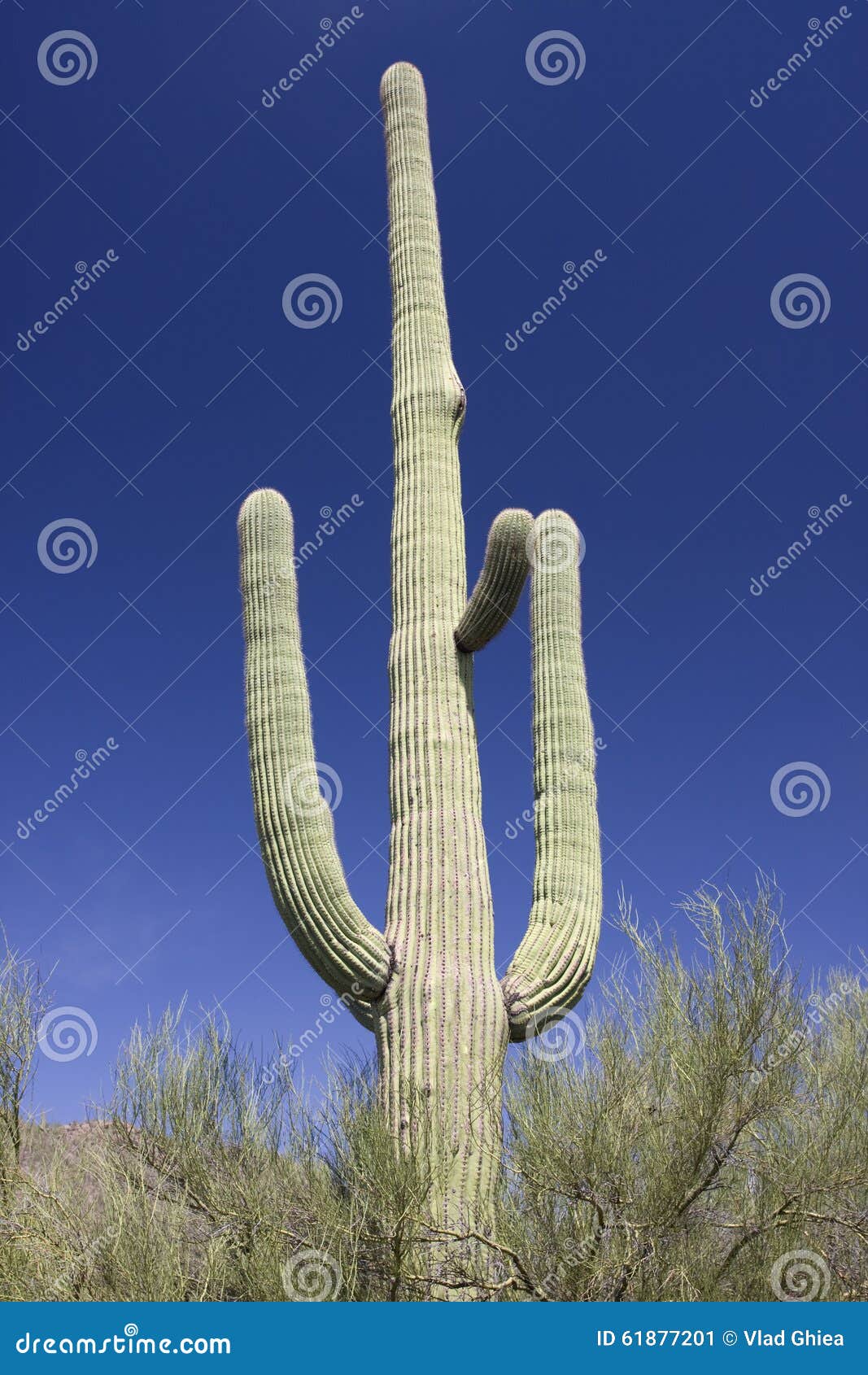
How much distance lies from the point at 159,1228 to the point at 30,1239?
0.82 m

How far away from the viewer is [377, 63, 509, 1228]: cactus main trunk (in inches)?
207

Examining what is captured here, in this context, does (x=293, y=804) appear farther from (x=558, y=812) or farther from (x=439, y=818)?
(x=558, y=812)

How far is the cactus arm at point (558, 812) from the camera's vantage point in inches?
230

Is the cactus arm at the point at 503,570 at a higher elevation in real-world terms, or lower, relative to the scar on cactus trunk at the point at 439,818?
higher

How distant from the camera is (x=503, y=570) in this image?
20.7 ft

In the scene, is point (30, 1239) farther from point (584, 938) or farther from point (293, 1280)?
point (584, 938)
